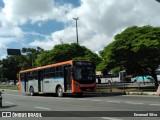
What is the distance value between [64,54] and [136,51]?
87.5 ft

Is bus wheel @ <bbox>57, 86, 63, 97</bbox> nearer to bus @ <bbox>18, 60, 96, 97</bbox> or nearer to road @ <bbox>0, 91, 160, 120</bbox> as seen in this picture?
bus @ <bbox>18, 60, 96, 97</bbox>

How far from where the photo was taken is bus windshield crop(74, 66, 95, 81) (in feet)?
99.1

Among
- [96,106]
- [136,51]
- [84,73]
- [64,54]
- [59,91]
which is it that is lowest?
[96,106]

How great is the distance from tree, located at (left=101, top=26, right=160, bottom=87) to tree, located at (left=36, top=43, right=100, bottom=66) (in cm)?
2003

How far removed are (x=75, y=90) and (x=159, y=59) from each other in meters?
10.4

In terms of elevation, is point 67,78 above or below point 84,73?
below

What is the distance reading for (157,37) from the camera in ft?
119

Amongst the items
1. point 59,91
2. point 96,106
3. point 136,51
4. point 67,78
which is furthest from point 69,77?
point 96,106

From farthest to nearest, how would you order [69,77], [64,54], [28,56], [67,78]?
[28,56] < [64,54] < [67,78] < [69,77]

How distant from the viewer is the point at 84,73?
100ft

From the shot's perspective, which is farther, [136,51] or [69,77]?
[136,51]

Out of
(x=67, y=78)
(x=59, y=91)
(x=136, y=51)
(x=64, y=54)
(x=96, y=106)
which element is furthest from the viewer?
(x=64, y=54)

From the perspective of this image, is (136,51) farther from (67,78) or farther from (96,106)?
(96,106)

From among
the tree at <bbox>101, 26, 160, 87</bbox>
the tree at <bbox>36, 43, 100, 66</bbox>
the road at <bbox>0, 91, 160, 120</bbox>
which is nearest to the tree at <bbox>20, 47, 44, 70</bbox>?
the tree at <bbox>36, 43, 100, 66</bbox>
